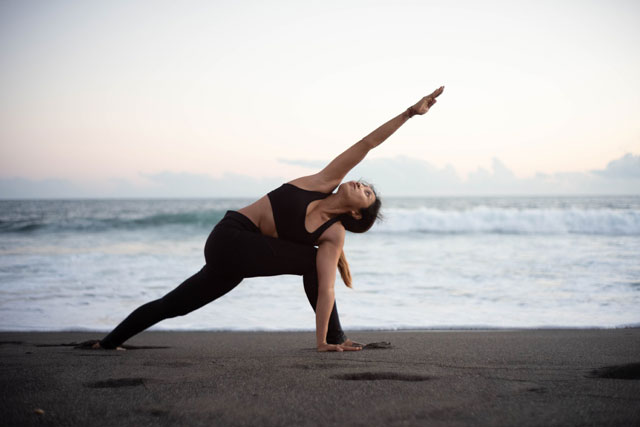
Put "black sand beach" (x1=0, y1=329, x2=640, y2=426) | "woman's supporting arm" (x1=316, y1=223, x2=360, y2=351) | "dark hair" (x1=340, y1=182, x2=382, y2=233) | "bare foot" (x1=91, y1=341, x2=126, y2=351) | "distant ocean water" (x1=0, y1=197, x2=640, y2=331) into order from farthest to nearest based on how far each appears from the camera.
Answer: "distant ocean water" (x1=0, y1=197, x2=640, y2=331) < "bare foot" (x1=91, y1=341, x2=126, y2=351) < "dark hair" (x1=340, y1=182, x2=382, y2=233) < "woman's supporting arm" (x1=316, y1=223, x2=360, y2=351) < "black sand beach" (x1=0, y1=329, x2=640, y2=426)

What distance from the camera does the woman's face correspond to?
323 centimetres

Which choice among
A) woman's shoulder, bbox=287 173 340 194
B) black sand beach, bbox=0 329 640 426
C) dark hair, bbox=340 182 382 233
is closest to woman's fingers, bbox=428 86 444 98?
dark hair, bbox=340 182 382 233

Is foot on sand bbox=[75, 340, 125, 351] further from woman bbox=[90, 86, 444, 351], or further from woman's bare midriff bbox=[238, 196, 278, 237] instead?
woman's bare midriff bbox=[238, 196, 278, 237]

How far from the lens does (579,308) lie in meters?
5.46

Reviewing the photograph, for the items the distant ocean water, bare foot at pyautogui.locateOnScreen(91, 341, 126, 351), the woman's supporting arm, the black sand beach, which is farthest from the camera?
the distant ocean water

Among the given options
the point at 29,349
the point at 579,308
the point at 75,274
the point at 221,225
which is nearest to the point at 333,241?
the point at 221,225

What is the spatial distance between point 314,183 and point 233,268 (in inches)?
28.2

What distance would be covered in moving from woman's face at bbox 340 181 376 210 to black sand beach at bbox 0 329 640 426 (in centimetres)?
92

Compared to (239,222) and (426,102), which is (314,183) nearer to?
(239,222)

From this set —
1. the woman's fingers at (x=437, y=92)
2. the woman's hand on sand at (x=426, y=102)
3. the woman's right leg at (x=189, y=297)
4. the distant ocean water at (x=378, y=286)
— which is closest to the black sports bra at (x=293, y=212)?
the woman's right leg at (x=189, y=297)

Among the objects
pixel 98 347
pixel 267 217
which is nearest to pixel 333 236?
pixel 267 217

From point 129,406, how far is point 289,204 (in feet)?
4.86

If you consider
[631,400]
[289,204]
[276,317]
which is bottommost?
[276,317]

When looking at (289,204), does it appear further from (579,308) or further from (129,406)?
(579,308)
